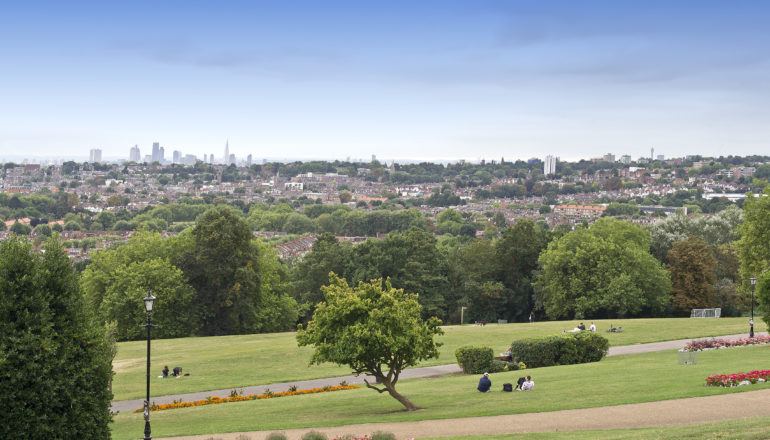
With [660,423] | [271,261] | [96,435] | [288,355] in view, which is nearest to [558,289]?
[271,261]

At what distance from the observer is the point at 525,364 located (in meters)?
38.8

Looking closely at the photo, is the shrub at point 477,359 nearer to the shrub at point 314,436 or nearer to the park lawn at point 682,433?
the park lawn at point 682,433

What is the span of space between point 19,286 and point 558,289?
4949cm

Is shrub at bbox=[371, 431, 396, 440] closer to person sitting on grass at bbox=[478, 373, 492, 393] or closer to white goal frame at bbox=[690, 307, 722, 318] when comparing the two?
person sitting on grass at bbox=[478, 373, 492, 393]

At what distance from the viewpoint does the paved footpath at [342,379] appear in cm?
3588

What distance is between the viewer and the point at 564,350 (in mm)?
38719

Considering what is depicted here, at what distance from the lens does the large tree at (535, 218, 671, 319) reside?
6284cm

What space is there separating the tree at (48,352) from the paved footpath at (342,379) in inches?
475

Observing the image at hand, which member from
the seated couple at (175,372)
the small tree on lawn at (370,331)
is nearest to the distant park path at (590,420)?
the small tree on lawn at (370,331)

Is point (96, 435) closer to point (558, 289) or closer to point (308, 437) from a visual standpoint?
point (308, 437)

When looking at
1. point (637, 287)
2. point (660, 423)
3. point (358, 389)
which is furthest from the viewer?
point (637, 287)

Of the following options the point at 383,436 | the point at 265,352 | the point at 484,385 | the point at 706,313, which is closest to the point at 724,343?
the point at 484,385

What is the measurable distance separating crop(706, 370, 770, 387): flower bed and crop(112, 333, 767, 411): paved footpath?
12.7 meters

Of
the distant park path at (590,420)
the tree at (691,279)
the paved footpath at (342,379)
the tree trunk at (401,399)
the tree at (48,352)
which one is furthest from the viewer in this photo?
the tree at (691,279)
